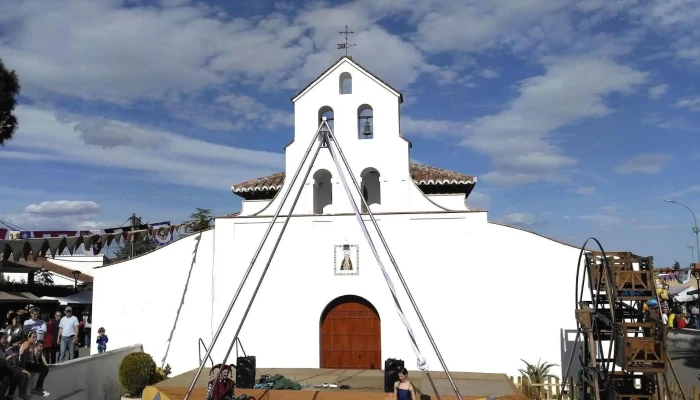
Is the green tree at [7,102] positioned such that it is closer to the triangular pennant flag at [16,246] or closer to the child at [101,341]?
the triangular pennant flag at [16,246]

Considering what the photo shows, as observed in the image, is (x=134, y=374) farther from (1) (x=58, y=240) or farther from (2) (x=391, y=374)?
(2) (x=391, y=374)

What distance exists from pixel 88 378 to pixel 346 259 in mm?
7247

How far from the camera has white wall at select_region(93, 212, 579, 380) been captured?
16.0 m

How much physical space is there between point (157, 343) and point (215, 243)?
3.46 metres

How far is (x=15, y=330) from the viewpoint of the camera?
13789mm

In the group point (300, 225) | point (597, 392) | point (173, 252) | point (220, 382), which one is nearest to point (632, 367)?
point (597, 392)

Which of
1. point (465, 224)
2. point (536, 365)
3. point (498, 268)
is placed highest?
point (465, 224)

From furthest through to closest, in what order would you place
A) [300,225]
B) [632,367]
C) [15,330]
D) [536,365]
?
[300,225]
[536,365]
[15,330]
[632,367]

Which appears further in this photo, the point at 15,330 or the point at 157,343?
the point at 157,343

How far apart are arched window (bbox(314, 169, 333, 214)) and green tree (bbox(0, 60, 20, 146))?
866 cm

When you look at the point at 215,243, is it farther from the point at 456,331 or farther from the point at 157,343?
the point at 456,331

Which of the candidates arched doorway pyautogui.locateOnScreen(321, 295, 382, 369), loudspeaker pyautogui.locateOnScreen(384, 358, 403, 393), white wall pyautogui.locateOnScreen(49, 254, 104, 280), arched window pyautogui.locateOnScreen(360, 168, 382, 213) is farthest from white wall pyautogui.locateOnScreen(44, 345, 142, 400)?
white wall pyautogui.locateOnScreen(49, 254, 104, 280)

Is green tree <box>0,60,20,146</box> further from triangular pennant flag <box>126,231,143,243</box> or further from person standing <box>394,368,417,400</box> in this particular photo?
person standing <box>394,368,417,400</box>

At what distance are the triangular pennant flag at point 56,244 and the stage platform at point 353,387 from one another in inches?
168
